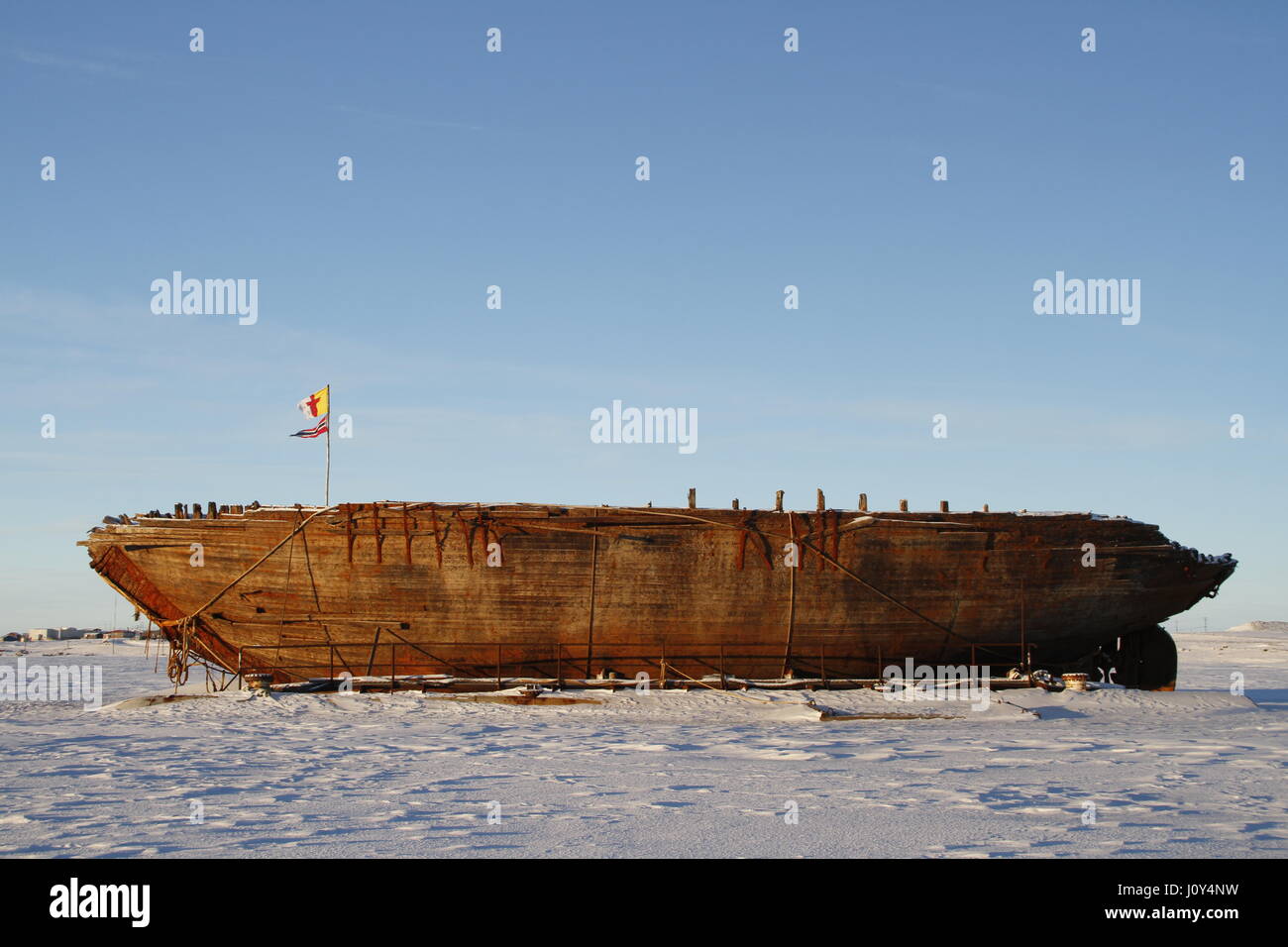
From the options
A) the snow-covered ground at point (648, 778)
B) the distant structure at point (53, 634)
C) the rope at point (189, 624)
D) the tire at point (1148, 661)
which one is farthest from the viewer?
the distant structure at point (53, 634)

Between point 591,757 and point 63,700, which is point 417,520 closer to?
point 63,700

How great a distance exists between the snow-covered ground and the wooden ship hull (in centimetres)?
243

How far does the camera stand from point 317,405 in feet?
72.4

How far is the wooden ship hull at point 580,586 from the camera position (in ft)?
66.1

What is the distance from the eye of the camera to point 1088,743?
43.5 feet

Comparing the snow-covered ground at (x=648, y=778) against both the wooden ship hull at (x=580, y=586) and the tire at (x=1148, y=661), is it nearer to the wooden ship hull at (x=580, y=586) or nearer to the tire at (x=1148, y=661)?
the wooden ship hull at (x=580, y=586)

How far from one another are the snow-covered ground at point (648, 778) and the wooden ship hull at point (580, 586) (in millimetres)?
2435

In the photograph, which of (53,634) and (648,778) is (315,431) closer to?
(648,778)

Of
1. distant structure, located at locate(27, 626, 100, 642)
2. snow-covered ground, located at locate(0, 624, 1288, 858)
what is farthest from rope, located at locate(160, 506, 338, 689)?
distant structure, located at locate(27, 626, 100, 642)

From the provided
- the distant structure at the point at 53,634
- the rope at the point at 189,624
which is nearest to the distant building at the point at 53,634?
the distant structure at the point at 53,634

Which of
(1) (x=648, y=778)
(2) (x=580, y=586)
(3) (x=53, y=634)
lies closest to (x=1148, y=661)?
(2) (x=580, y=586)

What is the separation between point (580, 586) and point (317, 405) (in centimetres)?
734
